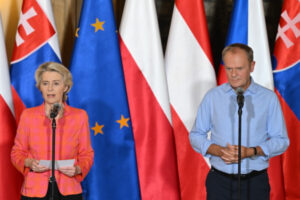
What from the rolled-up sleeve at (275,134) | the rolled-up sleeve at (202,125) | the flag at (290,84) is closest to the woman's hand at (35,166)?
the rolled-up sleeve at (202,125)

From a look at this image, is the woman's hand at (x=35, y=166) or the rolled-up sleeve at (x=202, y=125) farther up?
the rolled-up sleeve at (x=202, y=125)

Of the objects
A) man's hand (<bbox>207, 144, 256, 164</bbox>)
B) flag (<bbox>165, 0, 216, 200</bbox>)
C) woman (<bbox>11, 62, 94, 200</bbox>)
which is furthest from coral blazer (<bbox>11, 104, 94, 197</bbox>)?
flag (<bbox>165, 0, 216, 200</bbox>)

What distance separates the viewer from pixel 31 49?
11.9ft

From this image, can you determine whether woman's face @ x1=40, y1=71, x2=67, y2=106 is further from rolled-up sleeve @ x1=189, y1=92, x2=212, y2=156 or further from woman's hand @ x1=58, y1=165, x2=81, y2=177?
rolled-up sleeve @ x1=189, y1=92, x2=212, y2=156

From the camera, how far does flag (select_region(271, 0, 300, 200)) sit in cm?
405

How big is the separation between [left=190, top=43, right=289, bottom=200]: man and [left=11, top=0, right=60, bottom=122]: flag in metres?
1.40

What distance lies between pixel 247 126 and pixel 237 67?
0.34m

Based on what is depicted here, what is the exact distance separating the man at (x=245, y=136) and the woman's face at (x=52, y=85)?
32.0 inches

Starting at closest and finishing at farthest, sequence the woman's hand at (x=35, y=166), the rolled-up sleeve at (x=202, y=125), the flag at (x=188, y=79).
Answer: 1. the woman's hand at (x=35, y=166)
2. the rolled-up sleeve at (x=202, y=125)
3. the flag at (x=188, y=79)

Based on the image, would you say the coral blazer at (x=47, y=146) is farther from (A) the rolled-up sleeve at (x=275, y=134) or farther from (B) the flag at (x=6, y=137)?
(A) the rolled-up sleeve at (x=275, y=134)

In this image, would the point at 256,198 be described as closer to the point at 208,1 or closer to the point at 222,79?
the point at 222,79

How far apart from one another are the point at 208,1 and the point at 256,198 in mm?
2743

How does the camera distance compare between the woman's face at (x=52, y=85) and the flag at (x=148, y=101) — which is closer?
the woman's face at (x=52, y=85)

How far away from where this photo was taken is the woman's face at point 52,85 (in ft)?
8.79
